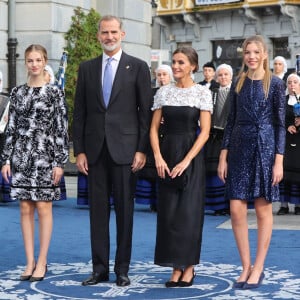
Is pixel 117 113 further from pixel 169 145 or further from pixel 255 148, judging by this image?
pixel 255 148

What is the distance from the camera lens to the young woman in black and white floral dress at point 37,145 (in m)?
8.35

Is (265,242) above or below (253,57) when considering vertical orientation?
below

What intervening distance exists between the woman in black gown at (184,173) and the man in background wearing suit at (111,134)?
0.16 m

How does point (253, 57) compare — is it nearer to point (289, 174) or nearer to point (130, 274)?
point (130, 274)

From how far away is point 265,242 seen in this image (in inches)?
317

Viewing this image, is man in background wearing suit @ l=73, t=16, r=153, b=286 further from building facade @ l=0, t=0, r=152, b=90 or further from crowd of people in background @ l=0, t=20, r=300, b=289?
building facade @ l=0, t=0, r=152, b=90

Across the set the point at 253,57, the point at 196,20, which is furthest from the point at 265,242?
the point at 196,20

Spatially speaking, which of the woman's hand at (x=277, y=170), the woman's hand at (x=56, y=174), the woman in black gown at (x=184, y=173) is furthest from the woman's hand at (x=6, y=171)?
the woman's hand at (x=277, y=170)

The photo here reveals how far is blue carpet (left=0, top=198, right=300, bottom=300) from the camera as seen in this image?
7723mm

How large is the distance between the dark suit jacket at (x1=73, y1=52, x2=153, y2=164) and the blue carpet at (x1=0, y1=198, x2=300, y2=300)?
3.14 feet

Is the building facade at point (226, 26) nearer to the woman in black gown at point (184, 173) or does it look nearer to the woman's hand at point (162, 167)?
the woman in black gown at point (184, 173)

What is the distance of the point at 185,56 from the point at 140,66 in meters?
0.34

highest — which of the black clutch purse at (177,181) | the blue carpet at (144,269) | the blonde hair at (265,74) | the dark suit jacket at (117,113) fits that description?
A: the blonde hair at (265,74)

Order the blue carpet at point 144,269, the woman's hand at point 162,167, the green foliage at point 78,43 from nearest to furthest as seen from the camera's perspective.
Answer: the blue carpet at point 144,269 < the woman's hand at point 162,167 < the green foliage at point 78,43
